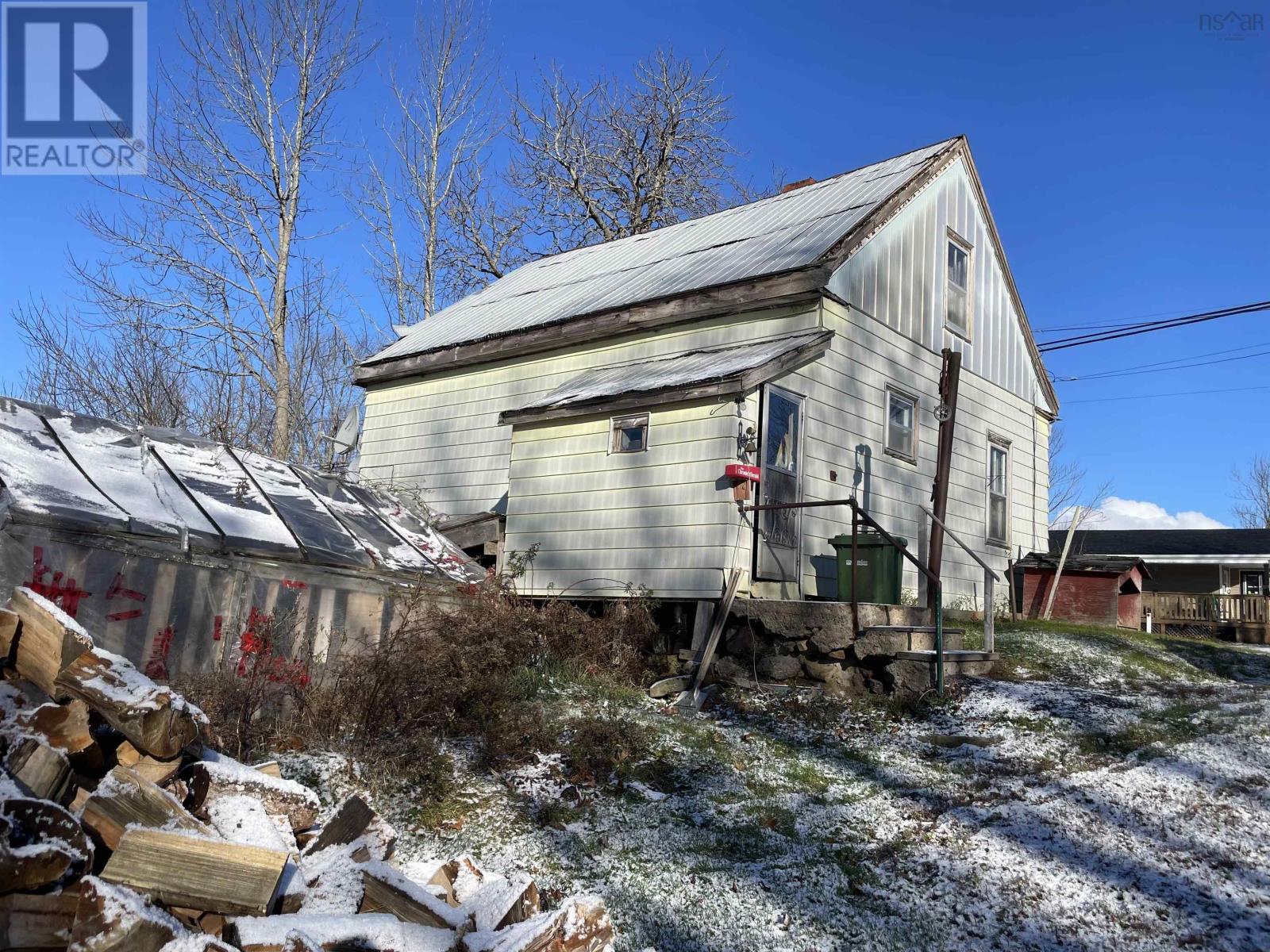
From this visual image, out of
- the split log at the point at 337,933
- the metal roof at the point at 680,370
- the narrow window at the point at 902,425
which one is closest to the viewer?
the split log at the point at 337,933

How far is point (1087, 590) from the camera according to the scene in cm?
1438

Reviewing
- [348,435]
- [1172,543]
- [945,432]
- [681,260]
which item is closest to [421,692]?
[945,432]

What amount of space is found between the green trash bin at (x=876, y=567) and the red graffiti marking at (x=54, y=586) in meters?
7.22

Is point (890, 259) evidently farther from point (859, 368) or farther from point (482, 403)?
point (482, 403)

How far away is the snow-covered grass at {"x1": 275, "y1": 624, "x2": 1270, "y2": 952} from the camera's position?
15.7 ft

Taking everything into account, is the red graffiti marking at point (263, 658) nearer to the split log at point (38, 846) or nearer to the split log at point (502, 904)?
the split log at point (502, 904)

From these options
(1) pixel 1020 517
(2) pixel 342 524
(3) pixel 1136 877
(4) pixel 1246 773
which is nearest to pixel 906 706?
(4) pixel 1246 773

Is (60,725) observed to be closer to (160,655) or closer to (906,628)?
(160,655)

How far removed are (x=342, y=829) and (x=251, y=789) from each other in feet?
1.56

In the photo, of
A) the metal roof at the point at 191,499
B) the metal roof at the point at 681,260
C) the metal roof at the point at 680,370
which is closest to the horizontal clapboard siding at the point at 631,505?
the metal roof at the point at 680,370

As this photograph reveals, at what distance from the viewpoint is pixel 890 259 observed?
13195 millimetres

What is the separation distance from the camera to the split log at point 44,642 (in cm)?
427

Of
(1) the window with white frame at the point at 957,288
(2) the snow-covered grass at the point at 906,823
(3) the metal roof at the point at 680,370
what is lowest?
(2) the snow-covered grass at the point at 906,823

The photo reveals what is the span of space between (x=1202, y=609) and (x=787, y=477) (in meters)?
16.9
